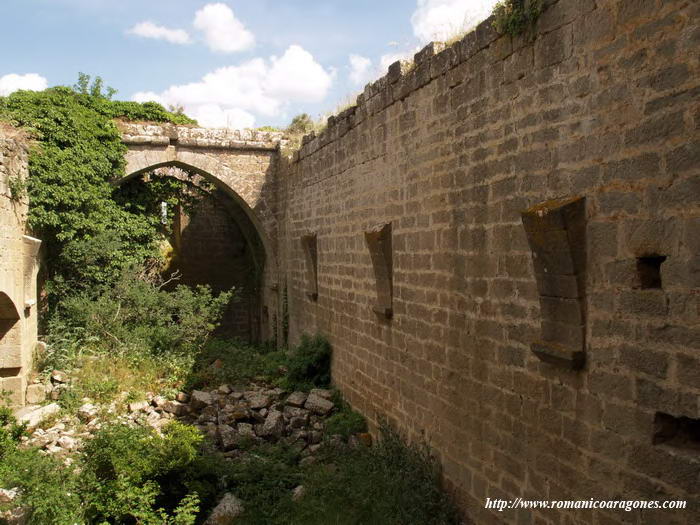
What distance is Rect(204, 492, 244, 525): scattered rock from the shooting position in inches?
215

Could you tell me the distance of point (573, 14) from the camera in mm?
3672

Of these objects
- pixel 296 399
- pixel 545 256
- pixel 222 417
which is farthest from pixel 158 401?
pixel 545 256

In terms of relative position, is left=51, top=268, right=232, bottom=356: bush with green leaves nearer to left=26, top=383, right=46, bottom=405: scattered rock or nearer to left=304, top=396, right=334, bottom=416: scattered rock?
left=26, top=383, right=46, bottom=405: scattered rock

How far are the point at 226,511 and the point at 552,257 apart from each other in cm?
382

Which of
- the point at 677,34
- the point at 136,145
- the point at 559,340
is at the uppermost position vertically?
the point at 136,145

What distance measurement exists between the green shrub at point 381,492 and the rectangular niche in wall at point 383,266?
4.81ft

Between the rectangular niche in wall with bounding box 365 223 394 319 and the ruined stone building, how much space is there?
0.02 meters

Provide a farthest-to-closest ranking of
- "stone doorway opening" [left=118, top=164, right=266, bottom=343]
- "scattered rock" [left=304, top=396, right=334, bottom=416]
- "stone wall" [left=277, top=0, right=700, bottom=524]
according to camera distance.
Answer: "stone doorway opening" [left=118, top=164, right=266, bottom=343]
"scattered rock" [left=304, top=396, right=334, bottom=416]
"stone wall" [left=277, top=0, right=700, bottom=524]

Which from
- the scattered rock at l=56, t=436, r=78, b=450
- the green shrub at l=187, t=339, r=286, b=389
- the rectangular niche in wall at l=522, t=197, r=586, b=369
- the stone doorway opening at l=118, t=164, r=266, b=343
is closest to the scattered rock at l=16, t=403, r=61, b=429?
the scattered rock at l=56, t=436, r=78, b=450

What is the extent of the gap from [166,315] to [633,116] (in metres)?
9.81

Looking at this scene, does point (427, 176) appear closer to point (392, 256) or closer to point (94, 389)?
point (392, 256)

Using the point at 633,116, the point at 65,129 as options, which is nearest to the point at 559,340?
the point at 633,116

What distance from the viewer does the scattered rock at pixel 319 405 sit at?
8.20 meters

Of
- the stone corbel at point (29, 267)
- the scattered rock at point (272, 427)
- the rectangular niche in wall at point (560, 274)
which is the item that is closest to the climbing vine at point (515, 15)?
the rectangular niche in wall at point (560, 274)
